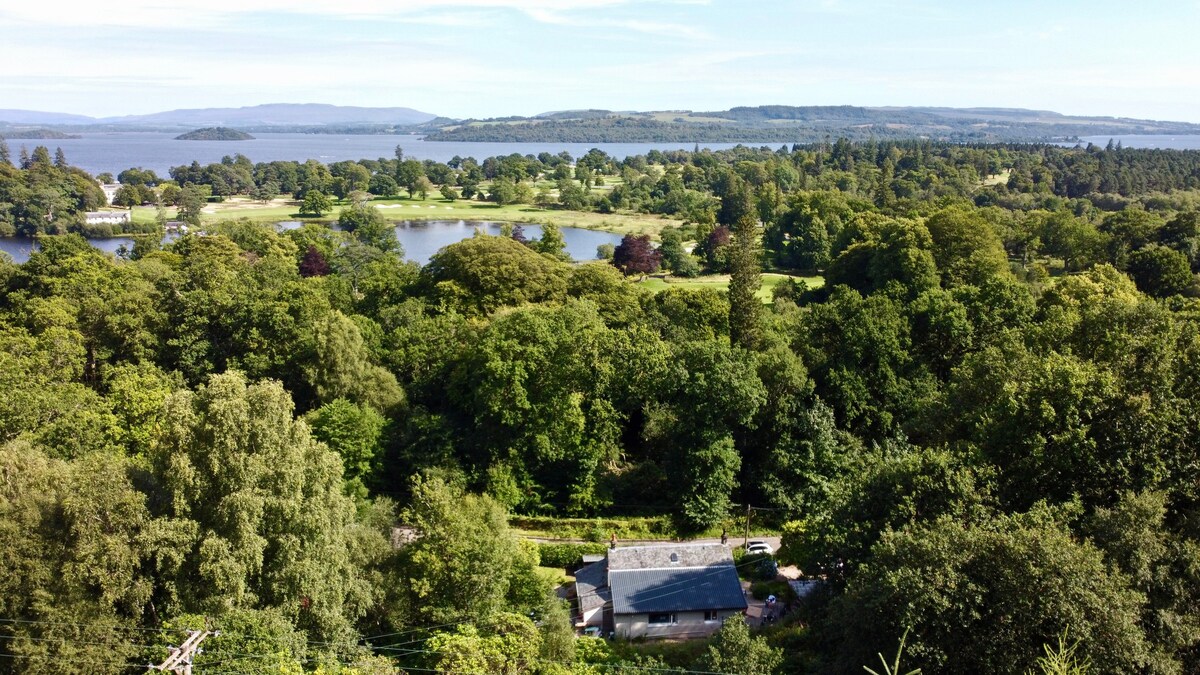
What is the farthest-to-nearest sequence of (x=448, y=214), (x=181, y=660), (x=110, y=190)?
(x=110, y=190), (x=448, y=214), (x=181, y=660)

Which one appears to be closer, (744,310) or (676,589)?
(676,589)

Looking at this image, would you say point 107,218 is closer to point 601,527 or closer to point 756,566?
point 601,527

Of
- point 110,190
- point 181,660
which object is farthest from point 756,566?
point 110,190

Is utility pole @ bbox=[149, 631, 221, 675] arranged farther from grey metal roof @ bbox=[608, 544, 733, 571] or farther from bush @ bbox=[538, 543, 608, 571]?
bush @ bbox=[538, 543, 608, 571]

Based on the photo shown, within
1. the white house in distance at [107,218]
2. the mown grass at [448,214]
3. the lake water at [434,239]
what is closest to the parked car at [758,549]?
the lake water at [434,239]

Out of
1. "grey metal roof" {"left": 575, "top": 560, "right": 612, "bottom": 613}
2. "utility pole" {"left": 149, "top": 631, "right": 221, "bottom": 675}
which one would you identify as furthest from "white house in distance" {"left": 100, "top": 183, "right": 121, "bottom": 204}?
"utility pole" {"left": 149, "top": 631, "right": 221, "bottom": 675}

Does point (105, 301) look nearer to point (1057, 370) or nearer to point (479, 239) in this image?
point (479, 239)
